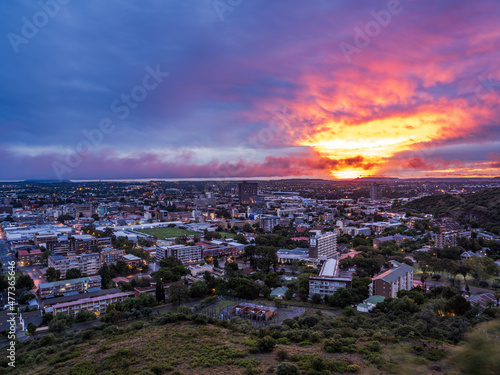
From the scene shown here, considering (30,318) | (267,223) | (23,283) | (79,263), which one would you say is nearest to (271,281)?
(30,318)

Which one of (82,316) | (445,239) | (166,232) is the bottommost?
(166,232)

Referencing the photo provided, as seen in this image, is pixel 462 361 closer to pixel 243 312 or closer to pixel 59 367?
pixel 59 367

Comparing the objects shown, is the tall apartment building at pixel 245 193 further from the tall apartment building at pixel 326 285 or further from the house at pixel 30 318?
the house at pixel 30 318

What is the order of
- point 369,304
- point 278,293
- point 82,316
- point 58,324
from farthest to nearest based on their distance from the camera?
point 278,293, point 82,316, point 369,304, point 58,324

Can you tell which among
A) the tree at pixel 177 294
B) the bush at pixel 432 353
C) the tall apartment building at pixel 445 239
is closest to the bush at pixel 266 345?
the bush at pixel 432 353

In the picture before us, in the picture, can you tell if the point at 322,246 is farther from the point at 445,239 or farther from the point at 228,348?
the point at 228,348

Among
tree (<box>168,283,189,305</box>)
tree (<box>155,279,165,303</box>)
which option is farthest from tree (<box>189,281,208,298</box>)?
tree (<box>155,279,165,303</box>)
